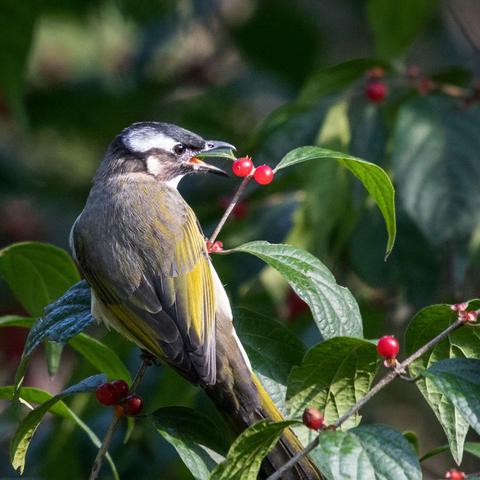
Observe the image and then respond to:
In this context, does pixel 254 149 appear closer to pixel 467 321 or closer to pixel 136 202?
pixel 136 202

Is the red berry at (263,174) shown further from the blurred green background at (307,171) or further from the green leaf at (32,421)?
the blurred green background at (307,171)

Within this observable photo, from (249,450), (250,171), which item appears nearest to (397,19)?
(250,171)

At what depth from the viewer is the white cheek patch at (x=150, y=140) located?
3.41m

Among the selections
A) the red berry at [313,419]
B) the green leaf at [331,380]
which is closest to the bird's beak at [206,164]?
the green leaf at [331,380]

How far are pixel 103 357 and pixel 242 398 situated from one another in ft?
1.23

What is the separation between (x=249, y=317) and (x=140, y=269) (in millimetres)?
422

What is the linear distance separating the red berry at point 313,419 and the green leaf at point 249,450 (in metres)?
0.06

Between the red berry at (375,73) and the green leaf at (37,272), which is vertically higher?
the red berry at (375,73)

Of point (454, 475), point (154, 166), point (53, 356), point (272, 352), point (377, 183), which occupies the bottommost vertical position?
point (53, 356)

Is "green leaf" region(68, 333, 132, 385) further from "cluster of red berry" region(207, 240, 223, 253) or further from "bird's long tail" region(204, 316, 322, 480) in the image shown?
"cluster of red berry" region(207, 240, 223, 253)

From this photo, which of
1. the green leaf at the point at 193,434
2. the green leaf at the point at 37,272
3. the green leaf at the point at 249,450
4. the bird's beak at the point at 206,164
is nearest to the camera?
the green leaf at the point at 249,450

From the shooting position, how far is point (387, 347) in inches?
85.1

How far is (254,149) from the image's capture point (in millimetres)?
3686

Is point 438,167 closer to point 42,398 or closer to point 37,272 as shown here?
point 37,272
